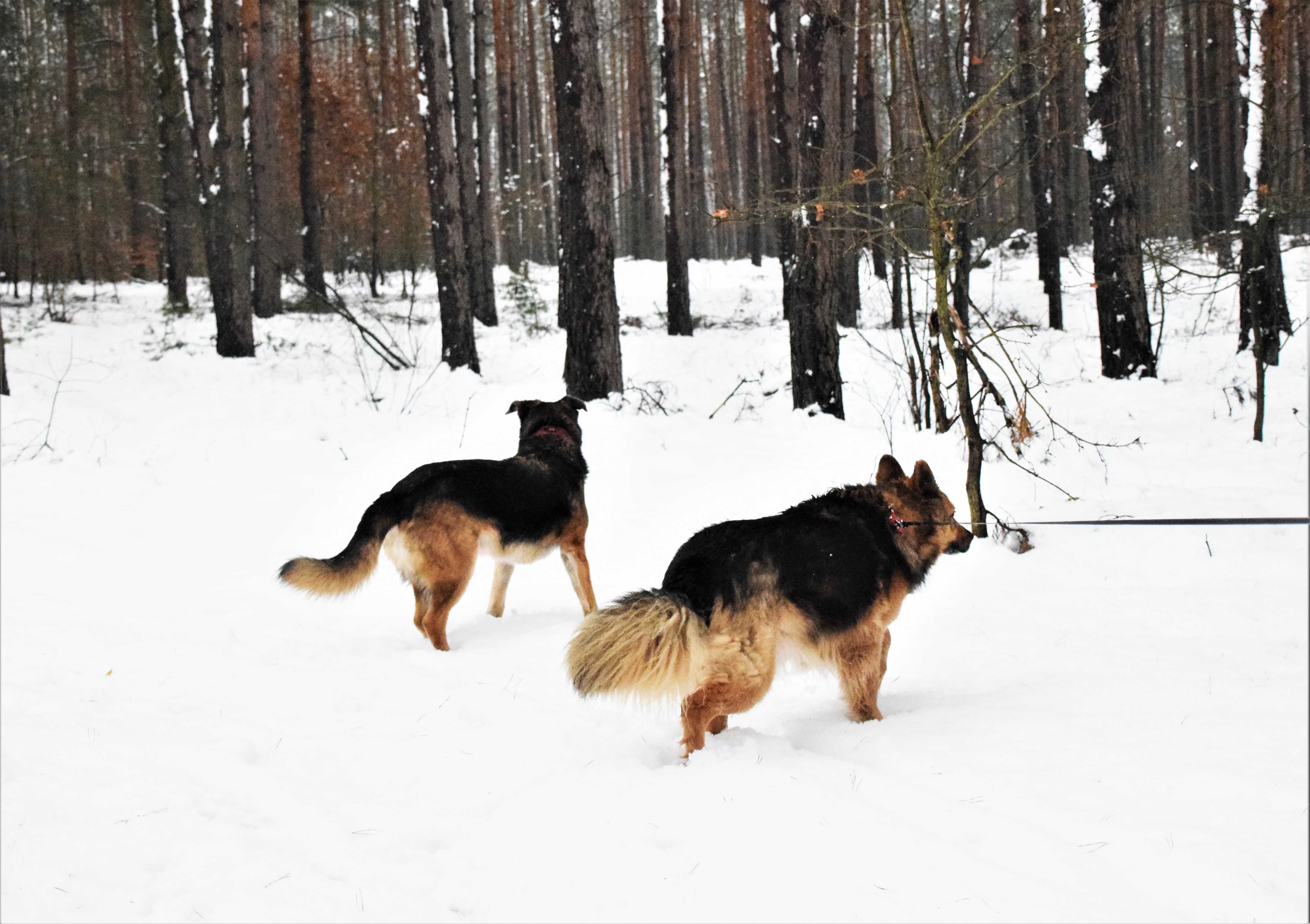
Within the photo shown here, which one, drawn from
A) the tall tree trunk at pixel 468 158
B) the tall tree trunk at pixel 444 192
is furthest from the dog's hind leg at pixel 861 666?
the tall tree trunk at pixel 468 158

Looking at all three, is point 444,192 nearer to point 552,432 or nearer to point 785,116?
point 785,116

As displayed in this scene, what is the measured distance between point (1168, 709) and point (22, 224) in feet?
70.6

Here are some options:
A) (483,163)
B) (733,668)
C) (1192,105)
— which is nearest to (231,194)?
(483,163)

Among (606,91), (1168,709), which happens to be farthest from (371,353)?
(606,91)

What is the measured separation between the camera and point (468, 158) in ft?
58.7

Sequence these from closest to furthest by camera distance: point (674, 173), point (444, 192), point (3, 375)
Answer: point (3, 375)
point (444, 192)
point (674, 173)

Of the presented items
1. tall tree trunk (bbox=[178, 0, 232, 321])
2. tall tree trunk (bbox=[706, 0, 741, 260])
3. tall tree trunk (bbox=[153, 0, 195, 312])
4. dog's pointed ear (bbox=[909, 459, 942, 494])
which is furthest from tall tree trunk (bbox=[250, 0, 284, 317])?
dog's pointed ear (bbox=[909, 459, 942, 494])

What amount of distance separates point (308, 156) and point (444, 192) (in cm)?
795

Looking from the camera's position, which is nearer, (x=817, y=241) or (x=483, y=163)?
(x=817, y=241)

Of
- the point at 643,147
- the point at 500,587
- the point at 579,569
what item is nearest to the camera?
the point at 579,569

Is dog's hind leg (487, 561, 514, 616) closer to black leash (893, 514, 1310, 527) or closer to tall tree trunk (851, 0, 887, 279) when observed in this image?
black leash (893, 514, 1310, 527)

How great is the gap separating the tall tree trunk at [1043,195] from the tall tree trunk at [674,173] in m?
6.32

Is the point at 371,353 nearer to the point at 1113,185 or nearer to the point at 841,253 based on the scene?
the point at 841,253

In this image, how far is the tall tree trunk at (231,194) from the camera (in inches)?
545
